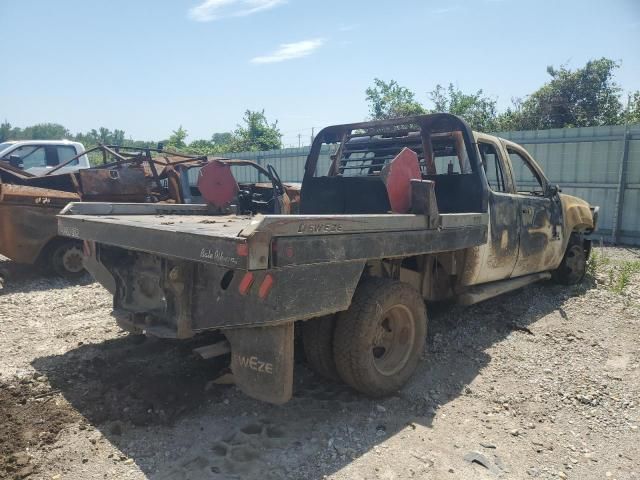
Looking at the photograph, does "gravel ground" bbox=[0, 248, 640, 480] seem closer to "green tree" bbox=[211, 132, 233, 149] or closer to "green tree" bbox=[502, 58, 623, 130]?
"green tree" bbox=[502, 58, 623, 130]

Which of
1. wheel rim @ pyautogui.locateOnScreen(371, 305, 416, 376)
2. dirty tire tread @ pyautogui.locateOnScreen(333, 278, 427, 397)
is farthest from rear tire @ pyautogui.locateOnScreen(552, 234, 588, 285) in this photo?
dirty tire tread @ pyautogui.locateOnScreen(333, 278, 427, 397)

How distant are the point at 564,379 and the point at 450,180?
77.5 inches

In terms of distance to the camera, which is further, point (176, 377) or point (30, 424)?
point (176, 377)

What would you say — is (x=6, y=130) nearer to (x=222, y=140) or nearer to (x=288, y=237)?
(x=222, y=140)

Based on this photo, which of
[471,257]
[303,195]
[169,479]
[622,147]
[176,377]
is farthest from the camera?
[622,147]

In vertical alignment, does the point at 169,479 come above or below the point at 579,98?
below

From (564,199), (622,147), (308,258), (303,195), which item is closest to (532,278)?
(564,199)

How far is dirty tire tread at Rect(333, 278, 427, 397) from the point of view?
3.35m

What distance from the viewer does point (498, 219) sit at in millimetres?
4770

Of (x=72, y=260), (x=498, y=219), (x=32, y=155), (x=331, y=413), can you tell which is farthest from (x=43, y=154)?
(x=331, y=413)

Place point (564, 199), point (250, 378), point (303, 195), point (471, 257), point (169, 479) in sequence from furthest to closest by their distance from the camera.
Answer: point (564, 199) → point (303, 195) → point (471, 257) → point (250, 378) → point (169, 479)

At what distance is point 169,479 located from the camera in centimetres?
267

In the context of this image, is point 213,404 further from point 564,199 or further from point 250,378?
point 564,199

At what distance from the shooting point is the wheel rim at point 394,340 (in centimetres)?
371
